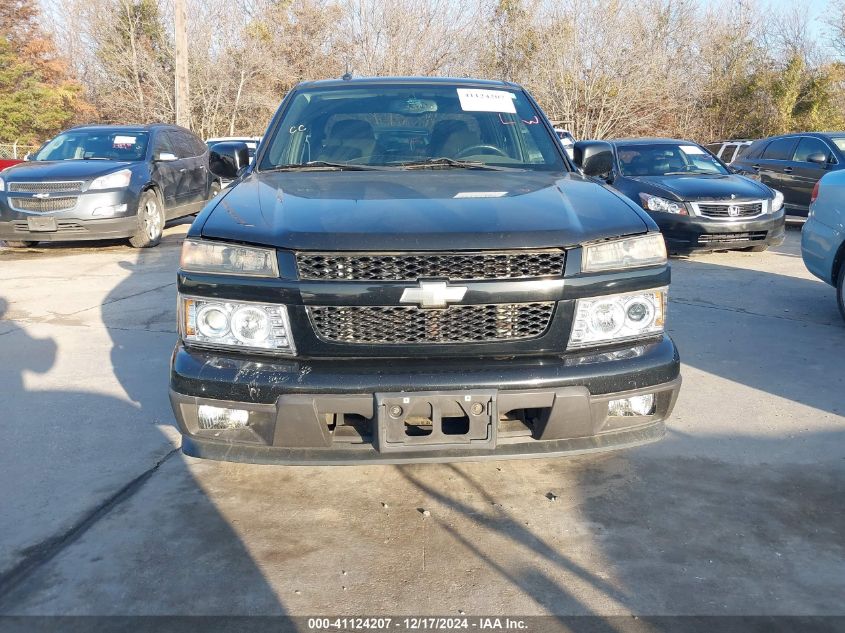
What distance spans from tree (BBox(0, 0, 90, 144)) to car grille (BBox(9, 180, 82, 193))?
28060 mm

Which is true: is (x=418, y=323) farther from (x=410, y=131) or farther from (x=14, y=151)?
(x=14, y=151)

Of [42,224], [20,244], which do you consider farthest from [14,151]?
[42,224]

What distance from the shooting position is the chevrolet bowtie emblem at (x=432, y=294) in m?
2.74

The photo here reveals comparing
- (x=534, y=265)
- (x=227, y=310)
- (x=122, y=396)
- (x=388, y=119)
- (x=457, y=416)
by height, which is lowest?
(x=122, y=396)

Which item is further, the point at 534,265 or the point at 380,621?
the point at 534,265

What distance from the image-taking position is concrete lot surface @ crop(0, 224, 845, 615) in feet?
8.66

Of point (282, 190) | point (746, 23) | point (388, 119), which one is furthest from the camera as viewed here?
point (746, 23)

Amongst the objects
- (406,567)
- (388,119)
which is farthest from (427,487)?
(388,119)

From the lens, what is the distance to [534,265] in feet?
9.26

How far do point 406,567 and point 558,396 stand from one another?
2.72 feet

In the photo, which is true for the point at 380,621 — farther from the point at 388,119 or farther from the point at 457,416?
A: the point at 388,119

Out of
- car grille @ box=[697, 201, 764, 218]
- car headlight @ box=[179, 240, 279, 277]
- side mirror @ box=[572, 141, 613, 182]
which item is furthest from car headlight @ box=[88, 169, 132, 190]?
car headlight @ box=[179, 240, 279, 277]

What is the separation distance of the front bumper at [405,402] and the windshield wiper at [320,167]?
4.48 ft

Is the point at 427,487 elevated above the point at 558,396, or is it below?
below
